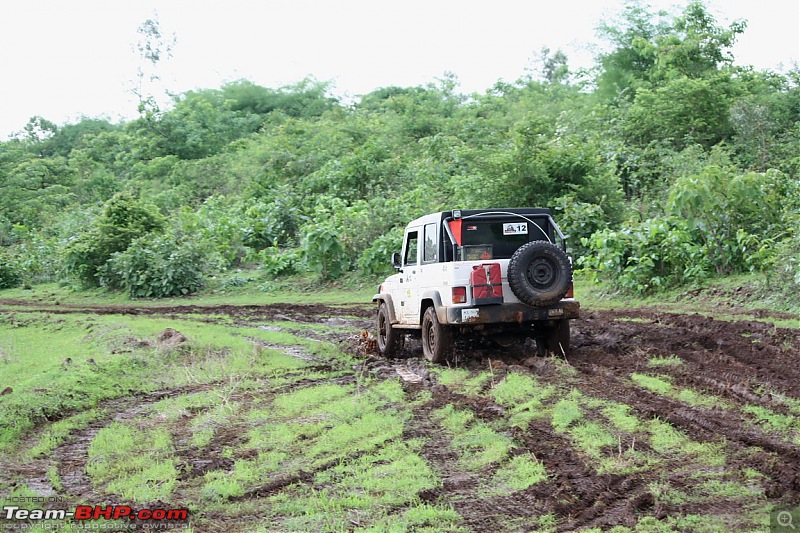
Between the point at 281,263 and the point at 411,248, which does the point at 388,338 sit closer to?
the point at 411,248

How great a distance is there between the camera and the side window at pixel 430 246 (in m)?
11.0

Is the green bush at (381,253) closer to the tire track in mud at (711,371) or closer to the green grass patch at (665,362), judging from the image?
the tire track in mud at (711,371)

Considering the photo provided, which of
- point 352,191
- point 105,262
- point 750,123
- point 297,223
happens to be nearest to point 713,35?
point 750,123

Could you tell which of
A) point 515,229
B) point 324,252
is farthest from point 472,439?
point 324,252

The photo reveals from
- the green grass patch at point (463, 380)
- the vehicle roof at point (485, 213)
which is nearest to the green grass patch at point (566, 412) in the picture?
the green grass patch at point (463, 380)

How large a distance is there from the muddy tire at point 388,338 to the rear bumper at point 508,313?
2.26 metres

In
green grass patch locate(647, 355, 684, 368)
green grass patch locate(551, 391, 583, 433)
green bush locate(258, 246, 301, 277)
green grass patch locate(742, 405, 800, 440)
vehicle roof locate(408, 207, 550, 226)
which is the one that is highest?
vehicle roof locate(408, 207, 550, 226)

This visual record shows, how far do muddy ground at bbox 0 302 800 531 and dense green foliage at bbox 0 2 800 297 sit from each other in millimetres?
3504

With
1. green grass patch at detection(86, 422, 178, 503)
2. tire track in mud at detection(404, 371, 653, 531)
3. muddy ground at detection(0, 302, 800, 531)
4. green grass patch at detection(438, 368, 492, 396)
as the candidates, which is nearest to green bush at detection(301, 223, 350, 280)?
muddy ground at detection(0, 302, 800, 531)

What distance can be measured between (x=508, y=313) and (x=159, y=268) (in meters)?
19.0

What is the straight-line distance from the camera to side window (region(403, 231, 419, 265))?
39.6ft

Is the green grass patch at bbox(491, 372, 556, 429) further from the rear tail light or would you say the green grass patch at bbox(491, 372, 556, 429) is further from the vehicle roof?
the vehicle roof

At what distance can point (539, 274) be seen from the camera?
1010cm

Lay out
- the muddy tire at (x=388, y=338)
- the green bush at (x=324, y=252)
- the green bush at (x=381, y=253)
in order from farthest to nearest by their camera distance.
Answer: the green bush at (x=324, y=252), the green bush at (x=381, y=253), the muddy tire at (x=388, y=338)
